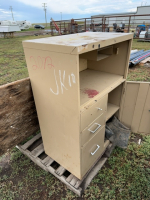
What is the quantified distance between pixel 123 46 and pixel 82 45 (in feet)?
3.28

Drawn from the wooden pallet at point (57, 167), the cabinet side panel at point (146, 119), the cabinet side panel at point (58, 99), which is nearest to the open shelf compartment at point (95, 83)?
the cabinet side panel at point (58, 99)

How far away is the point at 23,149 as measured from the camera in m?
2.02

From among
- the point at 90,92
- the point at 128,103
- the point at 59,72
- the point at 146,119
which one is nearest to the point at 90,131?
the point at 90,92

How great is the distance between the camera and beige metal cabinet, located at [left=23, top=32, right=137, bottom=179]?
1.06m

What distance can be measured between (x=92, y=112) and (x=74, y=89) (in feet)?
1.24

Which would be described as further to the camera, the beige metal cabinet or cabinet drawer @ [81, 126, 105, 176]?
cabinet drawer @ [81, 126, 105, 176]

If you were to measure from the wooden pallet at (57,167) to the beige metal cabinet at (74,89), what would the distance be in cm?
10

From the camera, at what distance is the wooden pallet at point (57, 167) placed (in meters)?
1.66

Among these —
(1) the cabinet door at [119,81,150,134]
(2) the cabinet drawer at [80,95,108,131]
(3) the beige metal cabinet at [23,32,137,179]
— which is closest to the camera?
(3) the beige metal cabinet at [23,32,137,179]

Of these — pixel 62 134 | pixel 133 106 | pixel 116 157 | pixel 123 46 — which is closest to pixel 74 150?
pixel 62 134

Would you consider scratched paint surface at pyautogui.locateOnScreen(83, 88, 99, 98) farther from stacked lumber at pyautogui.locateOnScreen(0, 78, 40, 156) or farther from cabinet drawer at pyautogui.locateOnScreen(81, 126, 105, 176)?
stacked lumber at pyautogui.locateOnScreen(0, 78, 40, 156)

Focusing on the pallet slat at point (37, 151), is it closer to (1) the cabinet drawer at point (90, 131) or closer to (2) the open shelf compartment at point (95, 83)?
(1) the cabinet drawer at point (90, 131)

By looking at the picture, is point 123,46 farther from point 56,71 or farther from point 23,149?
point 23,149

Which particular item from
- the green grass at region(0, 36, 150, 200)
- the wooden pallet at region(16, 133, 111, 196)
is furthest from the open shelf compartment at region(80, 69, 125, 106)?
the green grass at region(0, 36, 150, 200)
